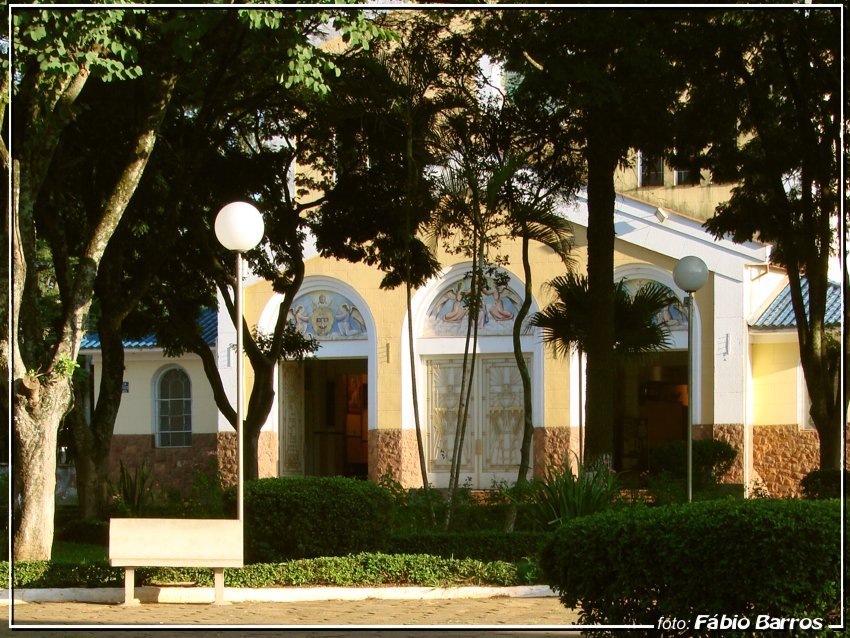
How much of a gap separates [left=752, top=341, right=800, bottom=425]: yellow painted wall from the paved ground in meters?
Result: 7.77

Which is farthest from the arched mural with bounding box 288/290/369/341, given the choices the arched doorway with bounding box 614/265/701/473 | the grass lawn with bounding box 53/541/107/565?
the grass lawn with bounding box 53/541/107/565

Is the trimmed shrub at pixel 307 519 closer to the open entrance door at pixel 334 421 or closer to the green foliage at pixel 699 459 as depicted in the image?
the green foliage at pixel 699 459

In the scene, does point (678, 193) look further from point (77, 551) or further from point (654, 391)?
point (77, 551)

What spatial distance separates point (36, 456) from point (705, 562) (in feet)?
23.0

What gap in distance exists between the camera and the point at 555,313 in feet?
45.8

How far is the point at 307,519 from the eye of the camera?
34.0 ft

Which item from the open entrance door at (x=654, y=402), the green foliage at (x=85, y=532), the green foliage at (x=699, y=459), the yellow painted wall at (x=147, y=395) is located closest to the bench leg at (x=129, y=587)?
the green foliage at (x=85, y=532)

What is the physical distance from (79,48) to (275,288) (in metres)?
7.25

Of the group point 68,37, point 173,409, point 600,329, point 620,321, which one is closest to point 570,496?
point 600,329

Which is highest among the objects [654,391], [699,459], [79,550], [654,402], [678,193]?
[678,193]

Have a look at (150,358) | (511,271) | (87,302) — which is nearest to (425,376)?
(511,271)

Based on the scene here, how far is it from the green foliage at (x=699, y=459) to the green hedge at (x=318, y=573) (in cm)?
561

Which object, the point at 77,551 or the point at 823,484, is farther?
the point at 77,551

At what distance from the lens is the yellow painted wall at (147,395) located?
2043cm
